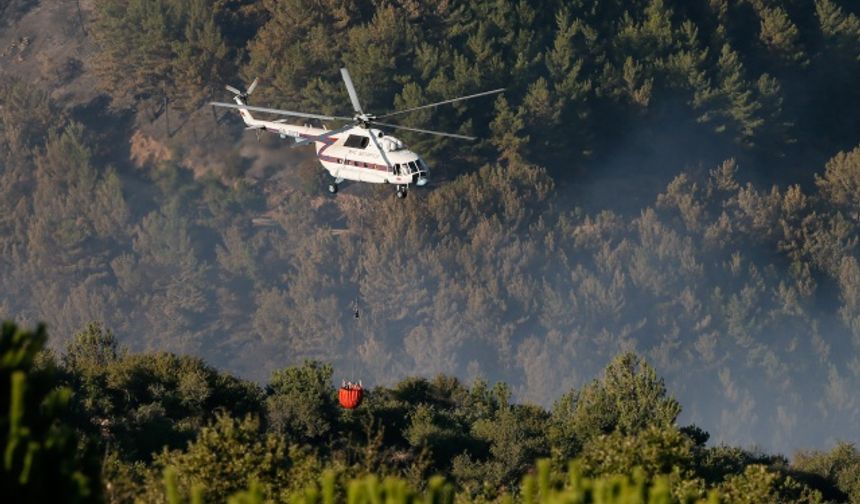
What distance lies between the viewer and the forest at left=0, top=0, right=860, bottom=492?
151 m

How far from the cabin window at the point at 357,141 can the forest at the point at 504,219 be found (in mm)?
65612

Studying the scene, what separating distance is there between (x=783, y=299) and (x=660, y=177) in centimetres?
1393

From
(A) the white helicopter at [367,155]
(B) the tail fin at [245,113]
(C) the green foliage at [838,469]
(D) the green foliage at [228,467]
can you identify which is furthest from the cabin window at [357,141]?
(D) the green foliage at [228,467]

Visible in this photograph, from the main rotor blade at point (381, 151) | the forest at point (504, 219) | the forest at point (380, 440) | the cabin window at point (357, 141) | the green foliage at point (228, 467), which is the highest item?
the forest at point (504, 219)

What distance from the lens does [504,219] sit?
153 metres

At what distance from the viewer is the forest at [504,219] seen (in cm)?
15100

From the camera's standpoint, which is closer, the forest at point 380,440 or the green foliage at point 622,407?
the forest at point 380,440

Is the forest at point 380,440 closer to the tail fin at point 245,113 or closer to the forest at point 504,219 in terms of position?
the tail fin at point 245,113

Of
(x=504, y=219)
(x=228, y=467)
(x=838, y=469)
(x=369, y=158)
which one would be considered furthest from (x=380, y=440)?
(x=504, y=219)

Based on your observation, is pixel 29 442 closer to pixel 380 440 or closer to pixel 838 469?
pixel 380 440

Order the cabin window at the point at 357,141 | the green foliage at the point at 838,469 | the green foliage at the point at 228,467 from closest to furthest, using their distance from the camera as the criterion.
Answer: the green foliage at the point at 228,467 → the cabin window at the point at 357,141 → the green foliage at the point at 838,469

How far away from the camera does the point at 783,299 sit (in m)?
153

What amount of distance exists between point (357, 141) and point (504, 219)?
7715 cm

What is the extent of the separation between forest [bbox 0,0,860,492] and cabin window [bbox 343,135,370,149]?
65.6 meters
